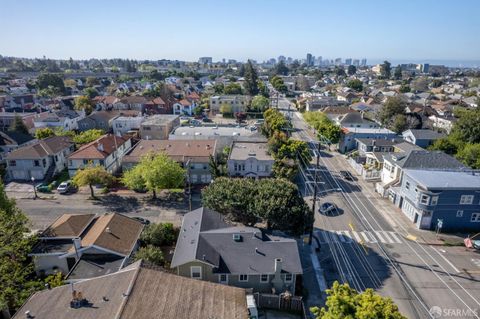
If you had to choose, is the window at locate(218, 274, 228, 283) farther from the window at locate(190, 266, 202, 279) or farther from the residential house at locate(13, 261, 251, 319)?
the residential house at locate(13, 261, 251, 319)

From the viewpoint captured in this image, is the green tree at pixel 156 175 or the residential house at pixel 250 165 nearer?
the green tree at pixel 156 175

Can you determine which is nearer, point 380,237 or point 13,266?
point 13,266

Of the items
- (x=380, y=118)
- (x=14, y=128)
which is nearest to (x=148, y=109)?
(x=14, y=128)

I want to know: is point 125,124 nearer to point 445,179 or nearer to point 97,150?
point 97,150

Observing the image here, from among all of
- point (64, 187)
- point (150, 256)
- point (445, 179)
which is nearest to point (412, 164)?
point (445, 179)

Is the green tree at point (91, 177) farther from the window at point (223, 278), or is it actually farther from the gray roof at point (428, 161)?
the gray roof at point (428, 161)

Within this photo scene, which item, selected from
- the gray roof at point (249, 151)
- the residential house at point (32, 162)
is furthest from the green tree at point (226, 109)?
the residential house at point (32, 162)

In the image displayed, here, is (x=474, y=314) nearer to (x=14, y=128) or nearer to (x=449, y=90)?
(x=14, y=128)
